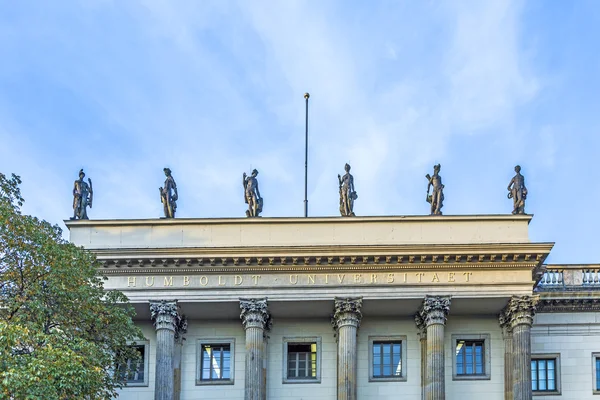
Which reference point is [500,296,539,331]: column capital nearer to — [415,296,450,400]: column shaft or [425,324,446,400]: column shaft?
[415,296,450,400]: column shaft

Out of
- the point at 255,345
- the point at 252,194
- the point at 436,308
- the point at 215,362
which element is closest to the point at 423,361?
the point at 436,308

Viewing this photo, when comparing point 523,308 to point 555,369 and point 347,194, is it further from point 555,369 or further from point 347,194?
point 347,194

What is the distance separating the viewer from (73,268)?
39.7m

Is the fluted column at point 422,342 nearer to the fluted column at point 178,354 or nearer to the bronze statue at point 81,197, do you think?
the fluted column at point 178,354

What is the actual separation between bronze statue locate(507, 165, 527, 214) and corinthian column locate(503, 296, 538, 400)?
439cm

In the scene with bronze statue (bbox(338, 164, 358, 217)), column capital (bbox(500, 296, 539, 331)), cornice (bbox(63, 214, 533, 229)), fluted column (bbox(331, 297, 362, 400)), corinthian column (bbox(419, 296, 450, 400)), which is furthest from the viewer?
bronze statue (bbox(338, 164, 358, 217))

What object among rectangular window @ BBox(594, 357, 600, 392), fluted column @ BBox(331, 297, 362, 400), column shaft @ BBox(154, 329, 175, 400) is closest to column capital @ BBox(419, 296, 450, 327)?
fluted column @ BBox(331, 297, 362, 400)

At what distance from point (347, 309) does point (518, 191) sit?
30.3 ft

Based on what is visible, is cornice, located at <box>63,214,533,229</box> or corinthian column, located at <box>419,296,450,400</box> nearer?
corinthian column, located at <box>419,296,450,400</box>

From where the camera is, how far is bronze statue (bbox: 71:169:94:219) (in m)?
52.3

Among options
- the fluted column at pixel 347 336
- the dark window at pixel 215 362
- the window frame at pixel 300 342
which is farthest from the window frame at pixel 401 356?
the dark window at pixel 215 362

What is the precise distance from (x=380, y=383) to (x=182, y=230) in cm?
1070

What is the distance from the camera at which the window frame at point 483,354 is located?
167 feet

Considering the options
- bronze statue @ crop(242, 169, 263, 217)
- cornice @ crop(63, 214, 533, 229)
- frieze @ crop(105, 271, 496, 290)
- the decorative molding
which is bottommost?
the decorative molding
